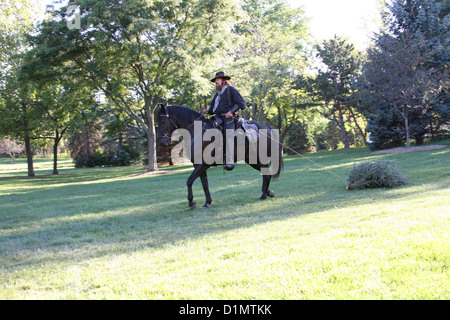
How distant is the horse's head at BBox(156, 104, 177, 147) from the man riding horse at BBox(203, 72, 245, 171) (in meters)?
0.98

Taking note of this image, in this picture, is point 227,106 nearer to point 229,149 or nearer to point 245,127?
point 245,127

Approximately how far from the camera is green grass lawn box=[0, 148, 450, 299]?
329 centimetres

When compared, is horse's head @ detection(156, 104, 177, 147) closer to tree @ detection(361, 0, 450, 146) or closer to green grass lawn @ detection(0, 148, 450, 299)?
green grass lawn @ detection(0, 148, 450, 299)

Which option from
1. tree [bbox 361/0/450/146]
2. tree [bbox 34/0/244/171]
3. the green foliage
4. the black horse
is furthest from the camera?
the green foliage

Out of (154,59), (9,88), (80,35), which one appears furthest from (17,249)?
(9,88)

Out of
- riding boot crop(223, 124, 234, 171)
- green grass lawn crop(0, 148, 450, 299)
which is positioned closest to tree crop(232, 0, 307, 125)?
riding boot crop(223, 124, 234, 171)

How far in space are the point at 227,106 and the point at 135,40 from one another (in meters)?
14.9

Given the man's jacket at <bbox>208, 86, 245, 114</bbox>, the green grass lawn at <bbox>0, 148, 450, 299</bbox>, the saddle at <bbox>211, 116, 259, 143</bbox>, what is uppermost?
Answer: the man's jacket at <bbox>208, 86, 245, 114</bbox>

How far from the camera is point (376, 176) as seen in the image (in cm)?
1014

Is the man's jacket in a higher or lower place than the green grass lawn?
higher

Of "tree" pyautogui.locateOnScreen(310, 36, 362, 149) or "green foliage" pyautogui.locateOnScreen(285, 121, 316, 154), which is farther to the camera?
"green foliage" pyautogui.locateOnScreen(285, 121, 316, 154)

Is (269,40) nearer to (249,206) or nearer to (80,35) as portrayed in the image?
(80,35)

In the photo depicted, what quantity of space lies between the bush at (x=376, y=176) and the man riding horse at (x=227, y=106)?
4066 millimetres

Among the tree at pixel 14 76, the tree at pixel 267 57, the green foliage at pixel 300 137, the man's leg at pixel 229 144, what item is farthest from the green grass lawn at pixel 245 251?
the green foliage at pixel 300 137
